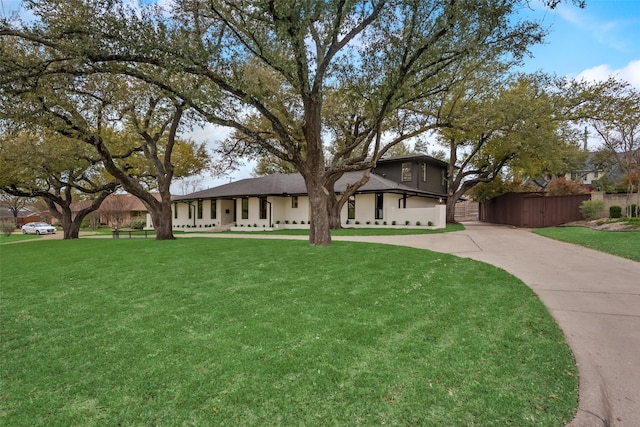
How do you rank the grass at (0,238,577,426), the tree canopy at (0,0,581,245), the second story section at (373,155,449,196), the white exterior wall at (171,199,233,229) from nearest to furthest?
the grass at (0,238,577,426)
the tree canopy at (0,0,581,245)
the second story section at (373,155,449,196)
the white exterior wall at (171,199,233,229)

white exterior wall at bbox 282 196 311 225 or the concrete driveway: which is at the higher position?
white exterior wall at bbox 282 196 311 225

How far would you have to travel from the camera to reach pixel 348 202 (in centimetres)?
2192

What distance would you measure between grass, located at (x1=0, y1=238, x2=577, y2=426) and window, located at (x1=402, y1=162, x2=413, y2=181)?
59.8 ft

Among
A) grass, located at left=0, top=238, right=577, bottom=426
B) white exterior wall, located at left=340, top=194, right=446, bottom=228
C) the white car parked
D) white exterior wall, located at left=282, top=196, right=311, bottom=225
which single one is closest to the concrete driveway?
grass, located at left=0, top=238, right=577, bottom=426

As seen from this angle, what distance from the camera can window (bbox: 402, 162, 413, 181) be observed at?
23484 mm

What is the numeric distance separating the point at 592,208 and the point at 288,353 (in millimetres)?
19990

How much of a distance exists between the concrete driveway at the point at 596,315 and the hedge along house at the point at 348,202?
11839 millimetres

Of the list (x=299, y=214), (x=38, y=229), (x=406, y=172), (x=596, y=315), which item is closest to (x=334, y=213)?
(x=299, y=214)

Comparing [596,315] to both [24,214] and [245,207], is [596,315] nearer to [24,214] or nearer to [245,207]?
[245,207]

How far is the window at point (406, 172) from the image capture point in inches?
925

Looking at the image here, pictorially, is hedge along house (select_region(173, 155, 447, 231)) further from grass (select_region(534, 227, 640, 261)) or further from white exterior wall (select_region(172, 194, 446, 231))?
grass (select_region(534, 227, 640, 261))

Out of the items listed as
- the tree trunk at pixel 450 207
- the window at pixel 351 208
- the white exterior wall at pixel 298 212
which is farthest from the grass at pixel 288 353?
the tree trunk at pixel 450 207

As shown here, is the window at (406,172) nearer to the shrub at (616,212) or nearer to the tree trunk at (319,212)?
the shrub at (616,212)

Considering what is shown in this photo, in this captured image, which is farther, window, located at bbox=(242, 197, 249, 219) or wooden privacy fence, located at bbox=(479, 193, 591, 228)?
window, located at bbox=(242, 197, 249, 219)
